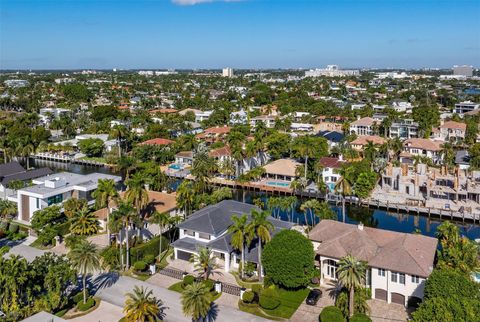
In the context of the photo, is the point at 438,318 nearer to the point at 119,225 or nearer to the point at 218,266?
the point at 218,266

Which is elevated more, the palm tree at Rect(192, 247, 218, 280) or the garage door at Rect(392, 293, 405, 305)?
the palm tree at Rect(192, 247, 218, 280)

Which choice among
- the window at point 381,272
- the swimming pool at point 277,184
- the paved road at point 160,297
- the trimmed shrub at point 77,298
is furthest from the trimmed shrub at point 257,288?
the swimming pool at point 277,184

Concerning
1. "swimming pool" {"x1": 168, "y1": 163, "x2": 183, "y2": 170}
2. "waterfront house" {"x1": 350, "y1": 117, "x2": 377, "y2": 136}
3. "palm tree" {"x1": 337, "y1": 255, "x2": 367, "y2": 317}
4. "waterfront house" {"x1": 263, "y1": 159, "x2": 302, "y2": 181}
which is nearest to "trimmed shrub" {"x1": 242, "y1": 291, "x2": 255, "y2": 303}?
"palm tree" {"x1": 337, "y1": 255, "x2": 367, "y2": 317}

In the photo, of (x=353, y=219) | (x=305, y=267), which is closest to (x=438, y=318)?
(x=305, y=267)

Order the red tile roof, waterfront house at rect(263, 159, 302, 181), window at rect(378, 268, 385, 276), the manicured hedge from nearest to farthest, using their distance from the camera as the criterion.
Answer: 1. window at rect(378, 268, 385, 276)
2. the manicured hedge
3. waterfront house at rect(263, 159, 302, 181)
4. the red tile roof

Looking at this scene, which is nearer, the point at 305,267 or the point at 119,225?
the point at 305,267

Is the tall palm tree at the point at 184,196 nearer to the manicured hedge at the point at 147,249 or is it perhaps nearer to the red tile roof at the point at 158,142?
the manicured hedge at the point at 147,249

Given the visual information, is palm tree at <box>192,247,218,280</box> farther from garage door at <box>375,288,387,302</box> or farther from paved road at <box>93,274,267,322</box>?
garage door at <box>375,288,387,302</box>
